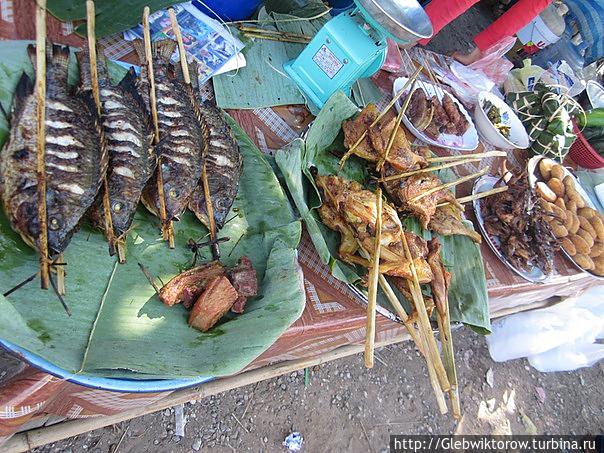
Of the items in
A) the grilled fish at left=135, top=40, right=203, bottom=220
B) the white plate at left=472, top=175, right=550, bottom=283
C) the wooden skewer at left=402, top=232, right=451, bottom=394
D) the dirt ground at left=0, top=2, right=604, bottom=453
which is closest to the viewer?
the wooden skewer at left=402, top=232, right=451, bottom=394

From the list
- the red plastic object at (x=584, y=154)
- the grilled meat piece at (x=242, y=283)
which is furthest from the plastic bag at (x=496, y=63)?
the grilled meat piece at (x=242, y=283)

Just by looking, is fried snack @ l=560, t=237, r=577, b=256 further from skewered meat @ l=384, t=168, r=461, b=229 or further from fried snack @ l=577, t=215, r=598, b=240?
skewered meat @ l=384, t=168, r=461, b=229

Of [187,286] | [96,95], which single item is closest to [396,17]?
[96,95]

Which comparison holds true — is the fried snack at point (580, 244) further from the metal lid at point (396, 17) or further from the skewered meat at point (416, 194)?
the metal lid at point (396, 17)

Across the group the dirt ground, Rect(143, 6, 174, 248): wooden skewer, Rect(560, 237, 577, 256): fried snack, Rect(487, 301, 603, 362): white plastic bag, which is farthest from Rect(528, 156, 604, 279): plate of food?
Rect(143, 6, 174, 248): wooden skewer

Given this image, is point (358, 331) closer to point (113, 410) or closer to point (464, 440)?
point (113, 410)

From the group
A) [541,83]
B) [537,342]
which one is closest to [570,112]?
[541,83]
